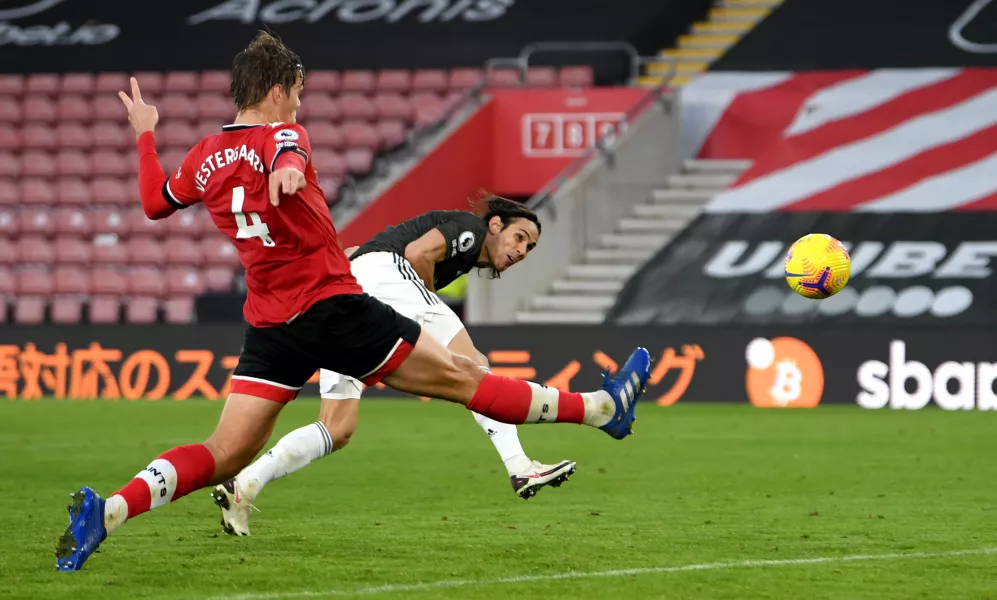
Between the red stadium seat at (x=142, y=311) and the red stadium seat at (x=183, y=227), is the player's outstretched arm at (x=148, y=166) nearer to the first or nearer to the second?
the red stadium seat at (x=142, y=311)

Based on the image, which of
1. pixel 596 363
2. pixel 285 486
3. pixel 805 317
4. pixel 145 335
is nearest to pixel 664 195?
A: pixel 805 317

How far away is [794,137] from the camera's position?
22.3 metres

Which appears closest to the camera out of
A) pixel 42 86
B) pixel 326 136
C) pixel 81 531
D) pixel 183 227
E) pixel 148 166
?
pixel 81 531

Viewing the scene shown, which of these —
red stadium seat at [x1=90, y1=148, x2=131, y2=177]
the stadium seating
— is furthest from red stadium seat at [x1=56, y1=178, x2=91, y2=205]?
red stadium seat at [x1=90, y1=148, x2=131, y2=177]

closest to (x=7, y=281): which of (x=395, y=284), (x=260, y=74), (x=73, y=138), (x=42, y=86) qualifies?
(x=73, y=138)

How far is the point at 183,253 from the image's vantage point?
75.3ft

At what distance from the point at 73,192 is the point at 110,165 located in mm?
675

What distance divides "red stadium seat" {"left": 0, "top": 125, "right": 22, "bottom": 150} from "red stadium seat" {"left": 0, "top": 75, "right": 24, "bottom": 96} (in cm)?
68

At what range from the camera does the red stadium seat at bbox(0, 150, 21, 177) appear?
80.8 ft

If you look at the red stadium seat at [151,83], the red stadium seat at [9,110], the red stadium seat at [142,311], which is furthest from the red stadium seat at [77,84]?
the red stadium seat at [142,311]

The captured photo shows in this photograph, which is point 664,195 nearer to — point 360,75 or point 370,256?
point 360,75

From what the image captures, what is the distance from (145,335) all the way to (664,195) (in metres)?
7.80

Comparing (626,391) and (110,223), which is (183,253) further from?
(626,391)

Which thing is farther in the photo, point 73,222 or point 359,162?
point 73,222
